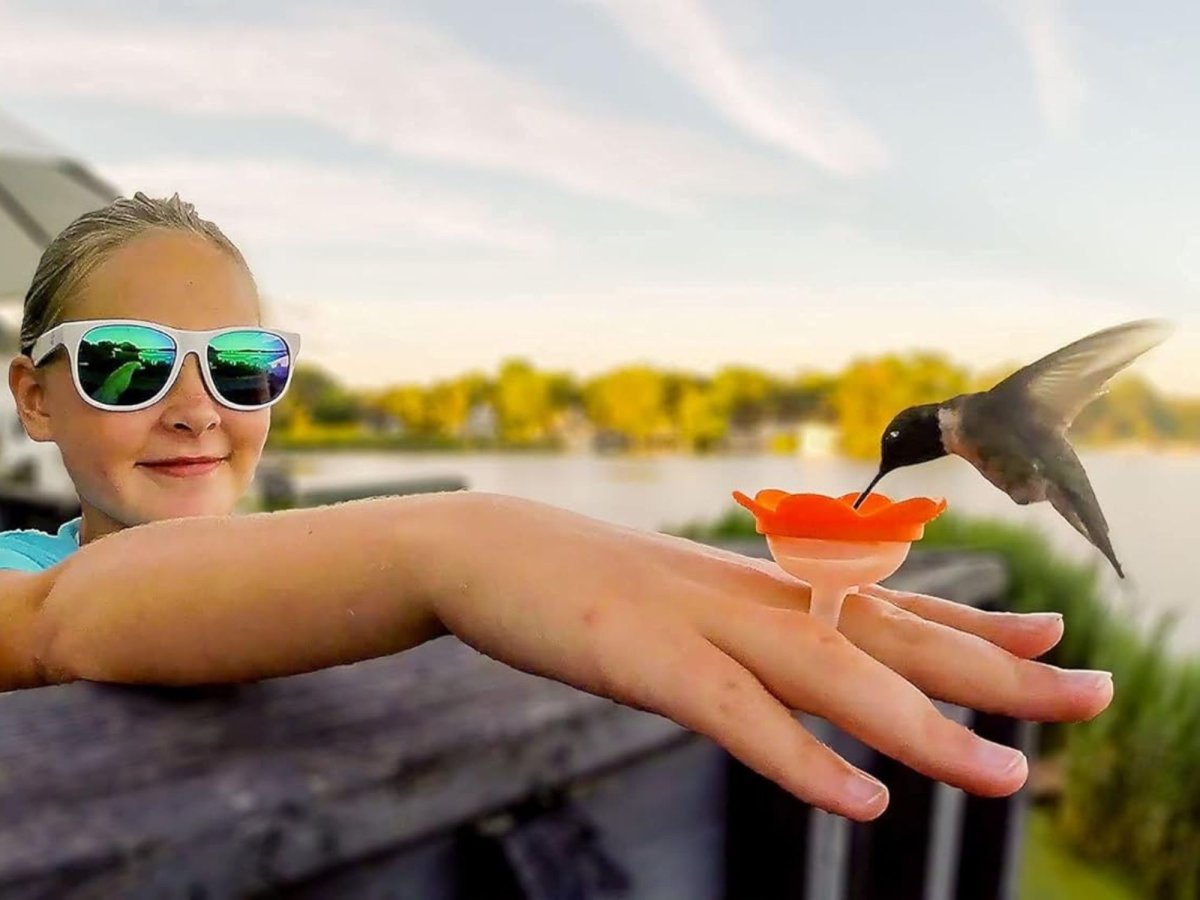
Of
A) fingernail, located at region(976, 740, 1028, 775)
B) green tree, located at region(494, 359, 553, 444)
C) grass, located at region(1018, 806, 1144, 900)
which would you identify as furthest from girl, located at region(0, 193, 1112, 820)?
grass, located at region(1018, 806, 1144, 900)

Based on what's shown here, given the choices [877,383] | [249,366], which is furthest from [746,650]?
[877,383]

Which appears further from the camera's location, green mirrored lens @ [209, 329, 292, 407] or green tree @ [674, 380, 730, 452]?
green tree @ [674, 380, 730, 452]

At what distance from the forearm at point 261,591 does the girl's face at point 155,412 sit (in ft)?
0.29

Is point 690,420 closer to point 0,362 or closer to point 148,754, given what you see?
point 148,754

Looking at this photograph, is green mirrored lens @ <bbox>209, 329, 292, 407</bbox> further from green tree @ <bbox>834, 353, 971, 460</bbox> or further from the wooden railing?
green tree @ <bbox>834, 353, 971, 460</bbox>

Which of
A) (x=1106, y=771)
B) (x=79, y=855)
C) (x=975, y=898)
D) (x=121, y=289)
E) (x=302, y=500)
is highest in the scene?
(x=121, y=289)

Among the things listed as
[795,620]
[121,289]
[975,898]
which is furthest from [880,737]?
[975,898]

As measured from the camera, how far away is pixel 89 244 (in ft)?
1.33

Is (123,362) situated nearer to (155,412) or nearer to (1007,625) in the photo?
(155,412)

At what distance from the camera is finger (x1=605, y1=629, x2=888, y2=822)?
0.77ft

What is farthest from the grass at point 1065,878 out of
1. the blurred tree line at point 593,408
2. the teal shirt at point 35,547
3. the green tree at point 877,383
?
the teal shirt at point 35,547

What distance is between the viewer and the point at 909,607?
0.30 meters

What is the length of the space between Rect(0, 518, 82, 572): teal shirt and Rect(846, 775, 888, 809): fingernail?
0.91 ft

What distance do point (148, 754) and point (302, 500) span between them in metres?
1.58
